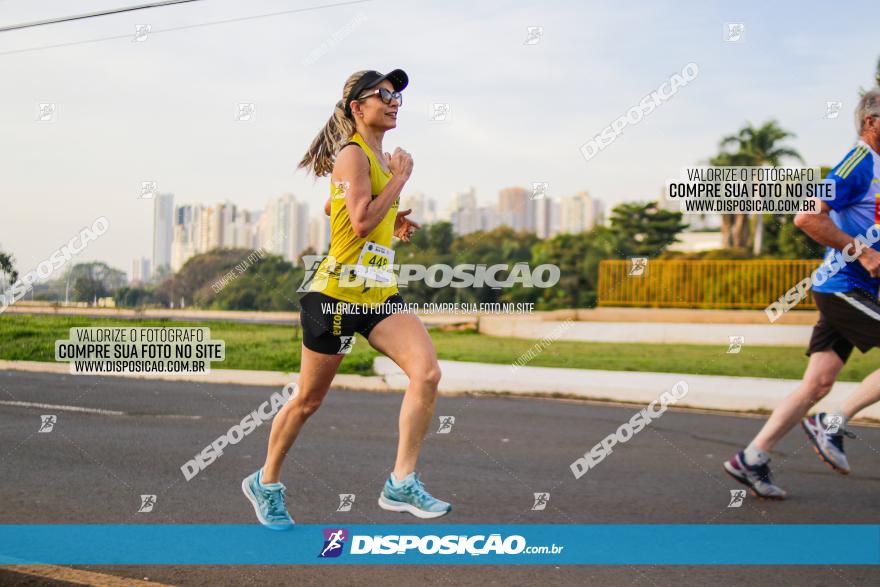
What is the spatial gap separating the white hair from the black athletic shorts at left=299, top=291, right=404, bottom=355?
292cm

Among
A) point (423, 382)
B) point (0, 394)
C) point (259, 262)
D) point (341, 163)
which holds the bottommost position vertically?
point (0, 394)

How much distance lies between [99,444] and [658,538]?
187 inches

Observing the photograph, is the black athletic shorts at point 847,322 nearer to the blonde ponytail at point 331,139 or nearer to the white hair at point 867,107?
the white hair at point 867,107

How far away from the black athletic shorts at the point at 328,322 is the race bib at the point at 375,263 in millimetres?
129

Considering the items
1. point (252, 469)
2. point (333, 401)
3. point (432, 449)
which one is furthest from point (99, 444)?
point (333, 401)

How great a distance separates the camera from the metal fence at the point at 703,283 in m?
20.2

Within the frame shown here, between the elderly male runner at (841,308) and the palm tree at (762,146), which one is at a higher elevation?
the palm tree at (762,146)

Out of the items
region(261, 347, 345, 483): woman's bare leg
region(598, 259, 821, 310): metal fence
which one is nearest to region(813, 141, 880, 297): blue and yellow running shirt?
region(261, 347, 345, 483): woman's bare leg

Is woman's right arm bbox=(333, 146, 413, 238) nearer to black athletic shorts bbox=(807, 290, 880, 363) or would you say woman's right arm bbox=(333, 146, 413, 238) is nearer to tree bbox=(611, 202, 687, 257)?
black athletic shorts bbox=(807, 290, 880, 363)

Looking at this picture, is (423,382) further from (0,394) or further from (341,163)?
(0,394)

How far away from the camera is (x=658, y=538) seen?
4.48 meters

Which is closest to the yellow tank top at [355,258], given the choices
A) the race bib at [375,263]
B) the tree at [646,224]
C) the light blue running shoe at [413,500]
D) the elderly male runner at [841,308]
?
the race bib at [375,263]

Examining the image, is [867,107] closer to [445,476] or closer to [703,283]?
[445,476]

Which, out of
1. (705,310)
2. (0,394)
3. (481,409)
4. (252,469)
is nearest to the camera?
(252,469)
